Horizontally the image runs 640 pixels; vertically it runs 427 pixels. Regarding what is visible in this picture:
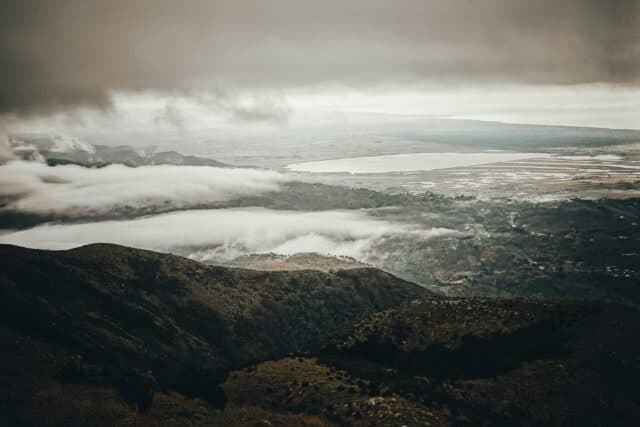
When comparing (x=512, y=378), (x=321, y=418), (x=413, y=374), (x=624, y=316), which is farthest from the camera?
(x=624, y=316)

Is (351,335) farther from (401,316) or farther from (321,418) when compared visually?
(321,418)

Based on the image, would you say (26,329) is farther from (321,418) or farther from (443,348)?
(443,348)

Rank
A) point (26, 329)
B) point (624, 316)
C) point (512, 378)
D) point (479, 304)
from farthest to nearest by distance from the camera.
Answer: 1. point (479, 304)
2. point (624, 316)
3. point (26, 329)
4. point (512, 378)

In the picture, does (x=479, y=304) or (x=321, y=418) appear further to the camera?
(x=479, y=304)

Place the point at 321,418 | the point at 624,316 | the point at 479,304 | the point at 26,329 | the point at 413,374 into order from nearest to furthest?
1. the point at 321,418
2. the point at 413,374
3. the point at 26,329
4. the point at 624,316
5. the point at 479,304

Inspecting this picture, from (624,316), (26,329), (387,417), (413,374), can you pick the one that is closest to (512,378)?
(413,374)

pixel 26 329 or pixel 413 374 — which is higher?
pixel 26 329

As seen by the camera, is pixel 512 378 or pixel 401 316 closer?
pixel 512 378

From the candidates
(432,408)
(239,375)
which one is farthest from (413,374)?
(239,375)

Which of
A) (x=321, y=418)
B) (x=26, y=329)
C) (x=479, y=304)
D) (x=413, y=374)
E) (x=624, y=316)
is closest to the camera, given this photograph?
(x=321, y=418)
